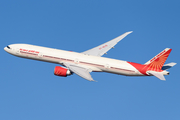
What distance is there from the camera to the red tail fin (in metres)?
73.1

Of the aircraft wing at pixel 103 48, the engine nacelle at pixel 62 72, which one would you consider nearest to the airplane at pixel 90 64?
the engine nacelle at pixel 62 72

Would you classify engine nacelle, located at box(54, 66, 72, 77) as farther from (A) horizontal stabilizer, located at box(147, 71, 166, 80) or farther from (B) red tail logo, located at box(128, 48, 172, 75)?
(A) horizontal stabilizer, located at box(147, 71, 166, 80)

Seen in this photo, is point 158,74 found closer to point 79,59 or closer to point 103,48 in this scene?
point 103,48

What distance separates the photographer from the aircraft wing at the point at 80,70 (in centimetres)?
7219

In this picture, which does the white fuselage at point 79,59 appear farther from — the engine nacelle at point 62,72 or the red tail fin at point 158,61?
the red tail fin at point 158,61

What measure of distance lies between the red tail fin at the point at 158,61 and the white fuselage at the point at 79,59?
11.5 feet

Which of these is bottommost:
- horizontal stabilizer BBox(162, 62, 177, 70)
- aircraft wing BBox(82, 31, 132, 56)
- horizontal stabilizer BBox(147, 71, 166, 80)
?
horizontal stabilizer BBox(147, 71, 166, 80)

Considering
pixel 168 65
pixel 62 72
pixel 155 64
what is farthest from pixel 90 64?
pixel 168 65

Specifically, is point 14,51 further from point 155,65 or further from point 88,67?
point 155,65

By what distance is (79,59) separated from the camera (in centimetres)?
7562

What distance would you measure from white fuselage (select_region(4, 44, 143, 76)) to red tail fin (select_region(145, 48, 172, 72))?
11.5 feet

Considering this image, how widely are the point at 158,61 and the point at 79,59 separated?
1993 centimetres

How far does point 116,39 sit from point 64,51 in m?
16.7

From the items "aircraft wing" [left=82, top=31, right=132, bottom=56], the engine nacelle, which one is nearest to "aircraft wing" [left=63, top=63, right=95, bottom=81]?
the engine nacelle
